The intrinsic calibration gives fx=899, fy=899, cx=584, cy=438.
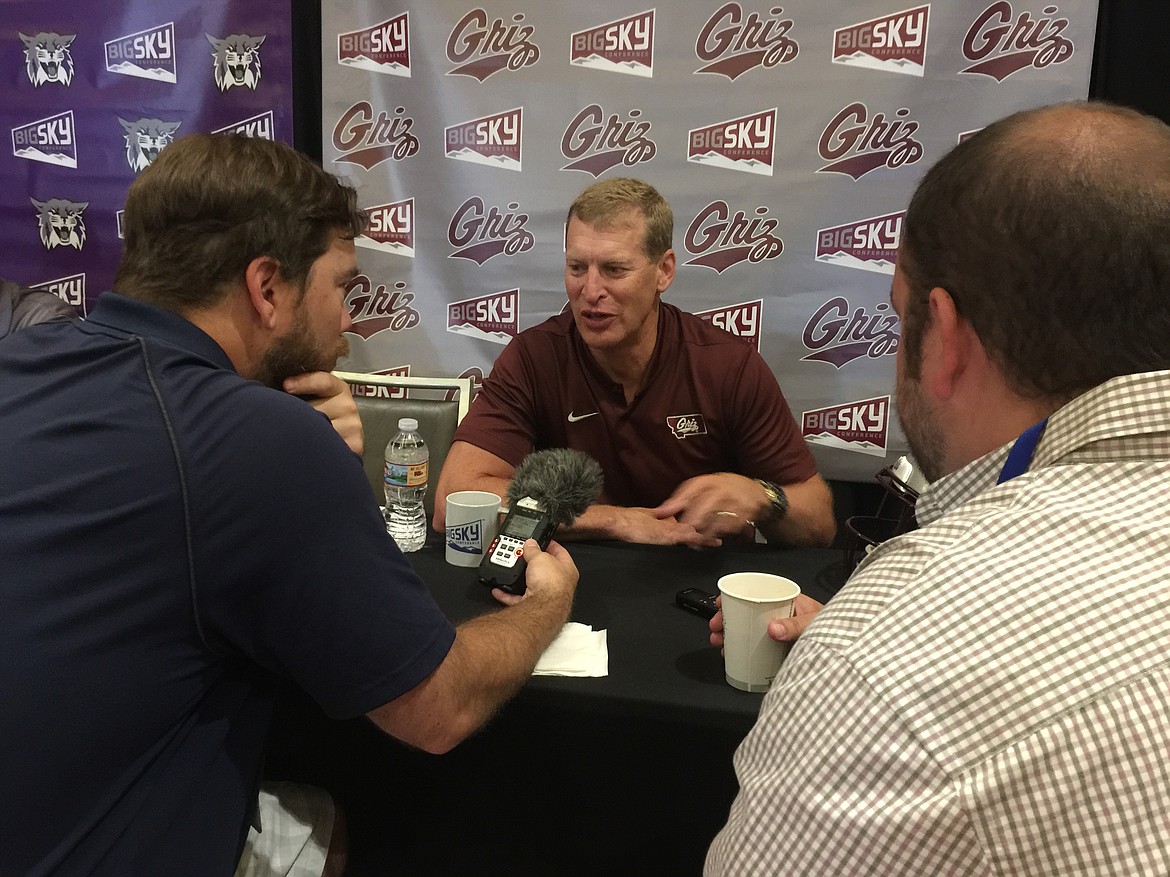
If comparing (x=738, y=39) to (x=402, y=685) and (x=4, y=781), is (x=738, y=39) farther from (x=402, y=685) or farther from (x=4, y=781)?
(x=4, y=781)

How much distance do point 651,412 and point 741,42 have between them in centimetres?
118

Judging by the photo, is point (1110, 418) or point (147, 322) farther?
point (147, 322)

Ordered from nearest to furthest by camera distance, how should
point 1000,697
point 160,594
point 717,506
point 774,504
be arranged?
point 1000,697, point 160,594, point 717,506, point 774,504

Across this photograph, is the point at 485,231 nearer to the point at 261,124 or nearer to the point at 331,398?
the point at 261,124

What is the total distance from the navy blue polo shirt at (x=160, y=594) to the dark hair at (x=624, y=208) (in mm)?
1403

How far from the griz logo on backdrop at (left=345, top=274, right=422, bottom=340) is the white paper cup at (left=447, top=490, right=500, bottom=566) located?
1.49m

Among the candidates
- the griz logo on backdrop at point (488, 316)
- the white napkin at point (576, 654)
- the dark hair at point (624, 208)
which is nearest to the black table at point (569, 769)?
the white napkin at point (576, 654)

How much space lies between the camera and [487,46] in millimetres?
2785

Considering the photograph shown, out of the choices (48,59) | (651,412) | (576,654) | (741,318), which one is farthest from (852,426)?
(48,59)

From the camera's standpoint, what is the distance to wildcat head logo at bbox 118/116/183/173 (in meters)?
3.04

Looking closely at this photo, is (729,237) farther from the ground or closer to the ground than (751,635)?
farther from the ground

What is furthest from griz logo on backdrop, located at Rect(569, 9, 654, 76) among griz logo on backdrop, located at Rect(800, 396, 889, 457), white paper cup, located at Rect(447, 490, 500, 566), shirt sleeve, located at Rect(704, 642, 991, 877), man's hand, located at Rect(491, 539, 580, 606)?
shirt sleeve, located at Rect(704, 642, 991, 877)

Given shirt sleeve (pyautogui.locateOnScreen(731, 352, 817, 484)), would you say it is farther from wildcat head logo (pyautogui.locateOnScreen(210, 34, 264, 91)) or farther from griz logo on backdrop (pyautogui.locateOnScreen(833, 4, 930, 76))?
wildcat head logo (pyautogui.locateOnScreen(210, 34, 264, 91))

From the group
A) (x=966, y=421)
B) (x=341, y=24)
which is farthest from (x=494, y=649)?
(x=341, y=24)
